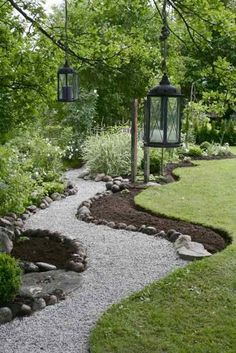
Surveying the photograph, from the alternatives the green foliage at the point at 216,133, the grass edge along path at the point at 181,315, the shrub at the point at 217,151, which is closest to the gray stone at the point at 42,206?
the grass edge along path at the point at 181,315

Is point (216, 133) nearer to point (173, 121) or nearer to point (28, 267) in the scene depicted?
point (28, 267)

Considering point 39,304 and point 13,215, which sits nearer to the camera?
point 39,304

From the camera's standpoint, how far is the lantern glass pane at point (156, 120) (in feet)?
10.9

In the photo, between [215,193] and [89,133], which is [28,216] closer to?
[215,193]

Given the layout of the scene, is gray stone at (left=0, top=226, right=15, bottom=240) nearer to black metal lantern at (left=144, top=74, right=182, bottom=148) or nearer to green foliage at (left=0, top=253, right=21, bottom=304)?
green foliage at (left=0, top=253, right=21, bottom=304)

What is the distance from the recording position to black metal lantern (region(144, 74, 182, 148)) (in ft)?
10.7

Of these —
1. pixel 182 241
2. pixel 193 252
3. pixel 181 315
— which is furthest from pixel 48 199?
pixel 181 315

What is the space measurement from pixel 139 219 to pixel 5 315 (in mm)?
3340

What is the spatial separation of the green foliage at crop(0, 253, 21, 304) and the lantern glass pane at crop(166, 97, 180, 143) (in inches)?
75.3

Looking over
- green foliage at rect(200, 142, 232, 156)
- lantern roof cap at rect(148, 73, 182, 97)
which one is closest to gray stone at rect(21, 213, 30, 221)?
A: lantern roof cap at rect(148, 73, 182, 97)

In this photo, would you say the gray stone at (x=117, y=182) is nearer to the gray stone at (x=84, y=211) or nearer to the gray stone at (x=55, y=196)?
the gray stone at (x=55, y=196)

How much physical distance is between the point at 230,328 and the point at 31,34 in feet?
13.1

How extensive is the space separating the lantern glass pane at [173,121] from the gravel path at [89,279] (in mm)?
1689

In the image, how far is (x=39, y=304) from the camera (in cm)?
436
